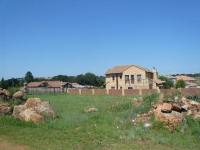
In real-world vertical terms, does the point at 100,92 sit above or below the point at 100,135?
above

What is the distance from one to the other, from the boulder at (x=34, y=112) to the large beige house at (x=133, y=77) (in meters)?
59.2

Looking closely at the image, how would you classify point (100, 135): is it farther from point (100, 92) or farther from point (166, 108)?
point (100, 92)

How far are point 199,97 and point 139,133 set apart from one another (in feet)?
27.2

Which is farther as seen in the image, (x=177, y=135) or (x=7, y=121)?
(x=7, y=121)

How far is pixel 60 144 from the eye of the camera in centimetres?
Result: 1344

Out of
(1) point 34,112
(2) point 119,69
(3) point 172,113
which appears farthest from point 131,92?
(3) point 172,113

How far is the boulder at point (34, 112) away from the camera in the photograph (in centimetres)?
1944

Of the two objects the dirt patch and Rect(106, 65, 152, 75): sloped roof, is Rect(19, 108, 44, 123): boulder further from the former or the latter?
Rect(106, 65, 152, 75): sloped roof

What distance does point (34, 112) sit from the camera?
19766 millimetres

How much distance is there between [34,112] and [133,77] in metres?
63.5

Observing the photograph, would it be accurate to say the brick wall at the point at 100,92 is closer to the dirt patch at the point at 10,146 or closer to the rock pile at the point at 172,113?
the rock pile at the point at 172,113

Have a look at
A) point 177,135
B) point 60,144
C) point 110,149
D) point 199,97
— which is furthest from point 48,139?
point 199,97

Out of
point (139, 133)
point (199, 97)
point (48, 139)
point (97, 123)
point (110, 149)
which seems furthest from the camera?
point (199, 97)

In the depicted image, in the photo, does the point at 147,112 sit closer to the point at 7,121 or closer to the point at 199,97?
the point at 199,97
